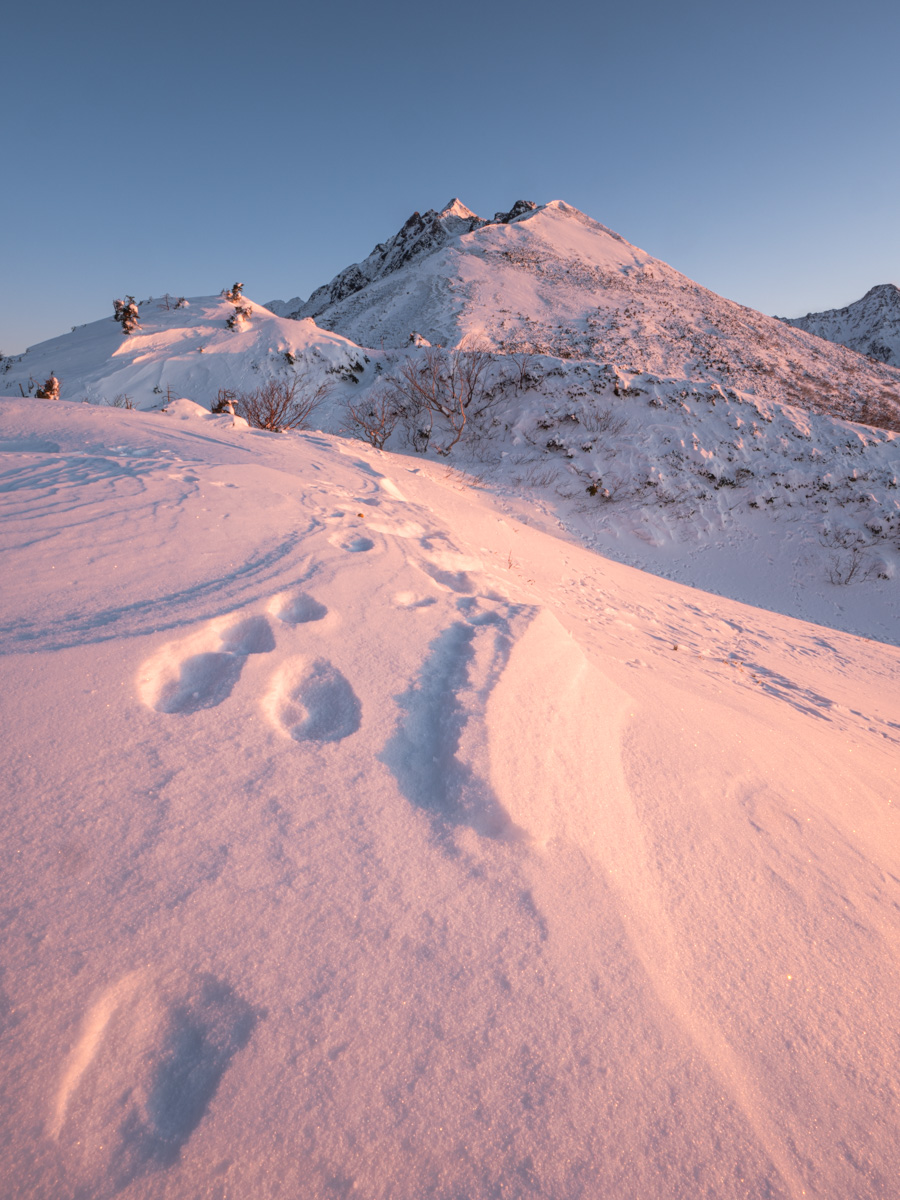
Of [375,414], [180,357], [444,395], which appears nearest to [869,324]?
[444,395]

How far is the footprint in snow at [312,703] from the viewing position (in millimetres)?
1587

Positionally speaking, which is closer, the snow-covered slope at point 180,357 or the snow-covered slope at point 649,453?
the snow-covered slope at point 649,453

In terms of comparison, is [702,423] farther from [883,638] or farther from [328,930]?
[328,930]

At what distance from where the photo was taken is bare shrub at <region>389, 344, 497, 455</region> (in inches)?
487

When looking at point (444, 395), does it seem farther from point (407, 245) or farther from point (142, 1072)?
point (407, 245)

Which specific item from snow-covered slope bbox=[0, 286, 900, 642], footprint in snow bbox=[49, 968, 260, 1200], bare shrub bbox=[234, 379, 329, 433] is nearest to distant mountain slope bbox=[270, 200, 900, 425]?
snow-covered slope bbox=[0, 286, 900, 642]

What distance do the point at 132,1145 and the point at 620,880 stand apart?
1.15m

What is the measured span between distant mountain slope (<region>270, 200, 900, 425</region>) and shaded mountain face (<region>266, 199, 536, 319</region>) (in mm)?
7742

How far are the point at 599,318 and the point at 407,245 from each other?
2669 cm

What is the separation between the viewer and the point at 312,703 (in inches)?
66.6

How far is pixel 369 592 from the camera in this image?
2.37 meters

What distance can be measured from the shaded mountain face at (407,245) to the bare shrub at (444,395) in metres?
23.8

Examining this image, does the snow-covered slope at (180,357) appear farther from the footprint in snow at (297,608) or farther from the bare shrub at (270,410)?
the footprint in snow at (297,608)

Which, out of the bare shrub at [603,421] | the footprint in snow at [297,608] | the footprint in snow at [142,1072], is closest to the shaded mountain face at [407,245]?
the bare shrub at [603,421]
